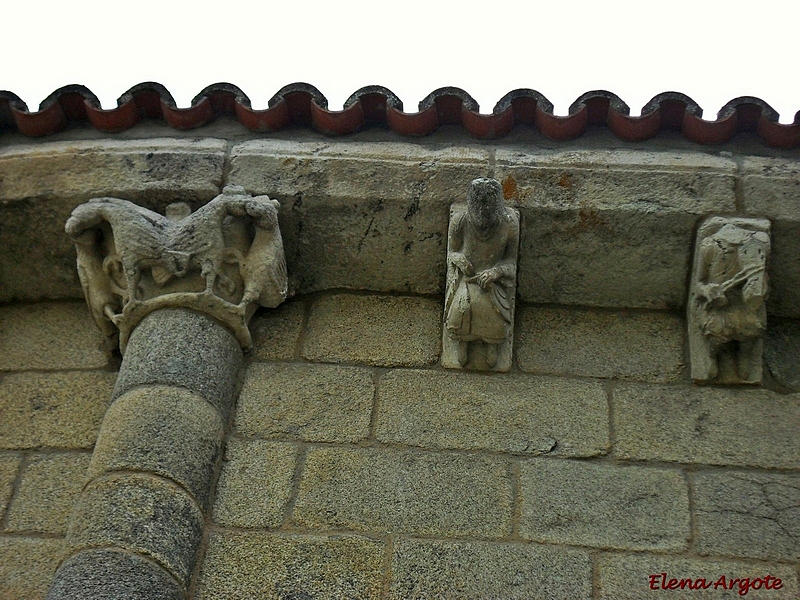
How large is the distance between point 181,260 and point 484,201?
1183 millimetres

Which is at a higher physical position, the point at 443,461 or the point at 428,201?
the point at 428,201

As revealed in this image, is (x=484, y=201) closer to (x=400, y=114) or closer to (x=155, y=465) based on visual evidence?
(x=400, y=114)

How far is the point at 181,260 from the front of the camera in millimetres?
3766

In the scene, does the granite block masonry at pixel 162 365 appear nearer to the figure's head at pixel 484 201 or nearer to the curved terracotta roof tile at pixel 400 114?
the curved terracotta roof tile at pixel 400 114

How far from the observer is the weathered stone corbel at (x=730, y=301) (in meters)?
3.66

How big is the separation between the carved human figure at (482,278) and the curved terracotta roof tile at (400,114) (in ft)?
1.90

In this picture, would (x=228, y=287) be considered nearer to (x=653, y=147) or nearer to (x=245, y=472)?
(x=245, y=472)

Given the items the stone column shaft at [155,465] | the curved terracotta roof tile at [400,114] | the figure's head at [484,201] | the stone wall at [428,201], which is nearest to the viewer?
the stone column shaft at [155,465]

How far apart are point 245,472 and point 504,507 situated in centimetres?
92

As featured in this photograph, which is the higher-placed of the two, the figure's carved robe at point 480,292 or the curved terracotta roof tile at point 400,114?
the curved terracotta roof tile at point 400,114

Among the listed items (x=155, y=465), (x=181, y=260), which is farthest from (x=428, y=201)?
(x=155, y=465)

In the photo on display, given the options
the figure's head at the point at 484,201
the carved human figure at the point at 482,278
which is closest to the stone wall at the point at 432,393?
the carved human figure at the point at 482,278
